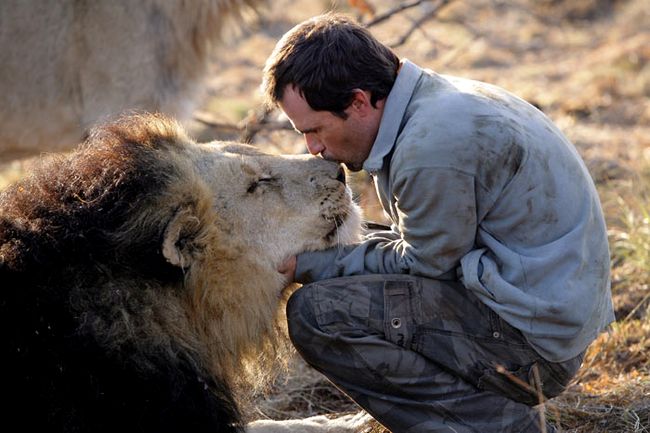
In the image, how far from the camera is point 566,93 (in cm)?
1029

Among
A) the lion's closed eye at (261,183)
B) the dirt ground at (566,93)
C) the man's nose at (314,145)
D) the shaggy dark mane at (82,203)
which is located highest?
the shaggy dark mane at (82,203)

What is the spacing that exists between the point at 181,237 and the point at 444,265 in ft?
2.96

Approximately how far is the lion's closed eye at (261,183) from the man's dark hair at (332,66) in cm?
29

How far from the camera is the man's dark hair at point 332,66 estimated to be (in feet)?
11.2

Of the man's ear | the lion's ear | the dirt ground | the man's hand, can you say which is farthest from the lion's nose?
the dirt ground

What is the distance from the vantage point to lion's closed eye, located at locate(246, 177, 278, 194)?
3.35m

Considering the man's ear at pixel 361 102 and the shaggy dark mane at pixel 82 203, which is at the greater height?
the shaggy dark mane at pixel 82 203

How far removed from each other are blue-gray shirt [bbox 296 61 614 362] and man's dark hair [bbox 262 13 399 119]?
0.09 m

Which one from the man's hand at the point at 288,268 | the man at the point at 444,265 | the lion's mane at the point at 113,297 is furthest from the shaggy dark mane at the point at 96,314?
the man at the point at 444,265

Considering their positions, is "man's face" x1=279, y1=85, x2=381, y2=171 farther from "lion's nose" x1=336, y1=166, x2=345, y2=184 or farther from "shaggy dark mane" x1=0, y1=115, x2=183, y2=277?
"shaggy dark mane" x1=0, y1=115, x2=183, y2=277

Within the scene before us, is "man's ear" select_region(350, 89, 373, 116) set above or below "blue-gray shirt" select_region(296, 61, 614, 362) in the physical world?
above

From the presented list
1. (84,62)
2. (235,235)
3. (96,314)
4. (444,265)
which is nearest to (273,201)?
(235,235)

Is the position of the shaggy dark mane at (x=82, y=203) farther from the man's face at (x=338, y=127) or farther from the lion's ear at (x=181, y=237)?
the man's face at (x=338, y=127)

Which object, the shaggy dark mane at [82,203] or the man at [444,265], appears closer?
the shaggy dark mane at [82,203]
